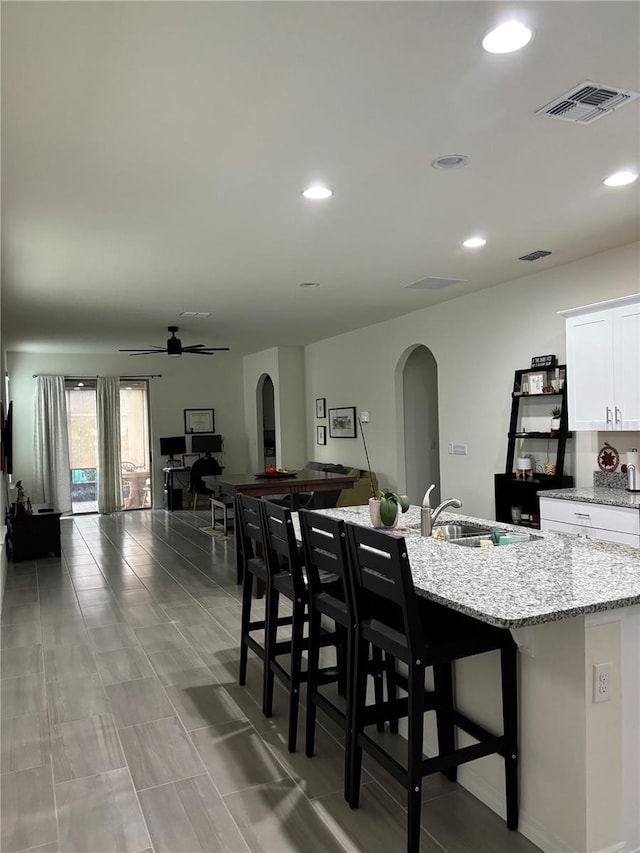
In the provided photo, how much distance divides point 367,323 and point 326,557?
6.08m

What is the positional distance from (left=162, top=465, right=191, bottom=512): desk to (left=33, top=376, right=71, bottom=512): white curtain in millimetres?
1622

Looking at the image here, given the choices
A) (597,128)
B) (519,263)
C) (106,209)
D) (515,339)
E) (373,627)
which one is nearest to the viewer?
(373,627)

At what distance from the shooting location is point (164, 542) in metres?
7.92

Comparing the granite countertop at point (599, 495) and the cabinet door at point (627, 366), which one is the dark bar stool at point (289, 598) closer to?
the granite countertop at point (599, 495)

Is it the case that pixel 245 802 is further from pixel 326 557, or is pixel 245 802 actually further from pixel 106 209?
pixel 106 209

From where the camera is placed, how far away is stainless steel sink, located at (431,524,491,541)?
126 inches

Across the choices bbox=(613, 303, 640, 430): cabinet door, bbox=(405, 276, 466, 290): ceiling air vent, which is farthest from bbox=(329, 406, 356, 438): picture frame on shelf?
bbox=(613, 303, 640, 430): cabinet door

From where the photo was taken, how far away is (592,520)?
14.4 ft

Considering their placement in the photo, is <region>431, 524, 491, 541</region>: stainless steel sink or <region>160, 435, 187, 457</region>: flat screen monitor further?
<region>160, 435, 187, 457</region>: flat screen monitor

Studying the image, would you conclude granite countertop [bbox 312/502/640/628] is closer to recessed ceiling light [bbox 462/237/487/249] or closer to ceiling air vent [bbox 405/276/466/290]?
recessed ceiling light [bbox 462/237/487/249]

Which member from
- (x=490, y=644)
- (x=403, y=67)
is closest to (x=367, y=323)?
(x=403, y=67)

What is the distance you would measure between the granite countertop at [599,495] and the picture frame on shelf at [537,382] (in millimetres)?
923

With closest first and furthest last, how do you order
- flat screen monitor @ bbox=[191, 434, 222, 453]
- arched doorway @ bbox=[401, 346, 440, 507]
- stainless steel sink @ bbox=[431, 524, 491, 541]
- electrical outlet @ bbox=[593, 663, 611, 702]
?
electrical outlet @ bbox=[593, 663, 611, 702] < stainless steel sink @ bbox=[431, 524, 491, 541] < arched doorway @ bbox=[401, 346, 440, 507] < flat screen monitor @ bbox=[191, 434, 222, 453]

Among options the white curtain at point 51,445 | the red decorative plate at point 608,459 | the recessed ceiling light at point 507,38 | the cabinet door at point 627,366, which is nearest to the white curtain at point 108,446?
the white curtain at point 51,445
